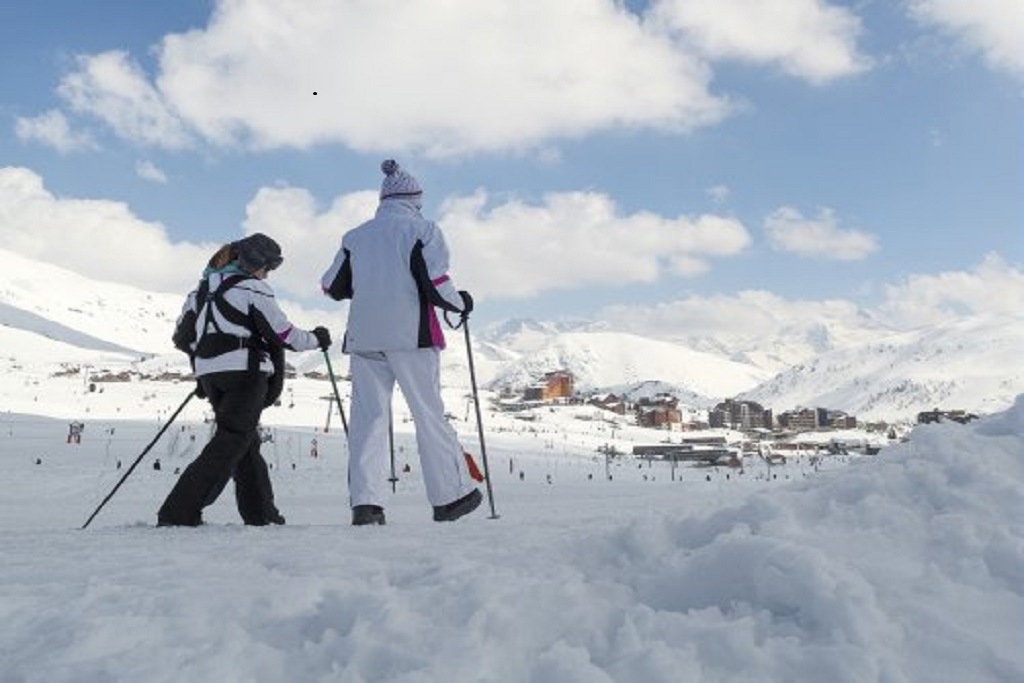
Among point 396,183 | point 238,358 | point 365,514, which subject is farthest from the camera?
point 396,183

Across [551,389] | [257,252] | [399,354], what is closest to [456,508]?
[399,354]

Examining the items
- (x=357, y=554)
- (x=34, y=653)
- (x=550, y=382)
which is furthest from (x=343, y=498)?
(x=550, y=382)

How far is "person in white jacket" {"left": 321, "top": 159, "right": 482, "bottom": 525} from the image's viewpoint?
200 inches

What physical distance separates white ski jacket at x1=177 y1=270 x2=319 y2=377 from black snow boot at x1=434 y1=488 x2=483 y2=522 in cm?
136

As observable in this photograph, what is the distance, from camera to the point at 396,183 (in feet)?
18.4

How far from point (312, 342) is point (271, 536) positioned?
176 centimetres

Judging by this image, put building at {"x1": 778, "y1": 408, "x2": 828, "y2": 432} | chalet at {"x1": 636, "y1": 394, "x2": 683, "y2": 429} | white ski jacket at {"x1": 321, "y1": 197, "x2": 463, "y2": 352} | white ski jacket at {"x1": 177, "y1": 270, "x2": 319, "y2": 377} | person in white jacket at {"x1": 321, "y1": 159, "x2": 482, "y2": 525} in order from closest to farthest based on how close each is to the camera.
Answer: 1. person in white jacket at {"x1": 321, "y1": 159, "x2": 482, "y2": 525}
2. white ski jacket at {"x1": 321, "y1": 197, "x2": 463, "y2": 352}
3. white ski jacket at {"x1": 177, "y1": 270, "x2": 319, "y2": 377}
4. chalet at {"x1": 636, "y1": 394, "x2": 683, "y2": 429}
5. building at {"x1": 778, "y1": 408, "x2": 828, "y2": 432}

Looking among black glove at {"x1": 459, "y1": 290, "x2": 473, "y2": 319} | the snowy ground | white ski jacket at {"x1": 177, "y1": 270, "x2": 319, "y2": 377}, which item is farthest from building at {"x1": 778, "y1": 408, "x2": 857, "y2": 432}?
the snowy ground

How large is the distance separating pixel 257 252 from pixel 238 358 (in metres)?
0.77

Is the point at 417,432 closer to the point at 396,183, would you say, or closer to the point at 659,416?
the point at 396,183

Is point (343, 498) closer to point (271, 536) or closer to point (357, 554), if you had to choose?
point (271, 536)

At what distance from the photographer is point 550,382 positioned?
14838 centimetres

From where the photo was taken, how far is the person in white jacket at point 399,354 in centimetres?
507

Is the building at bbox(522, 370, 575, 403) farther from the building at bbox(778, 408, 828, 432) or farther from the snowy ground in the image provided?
the snowy ground
